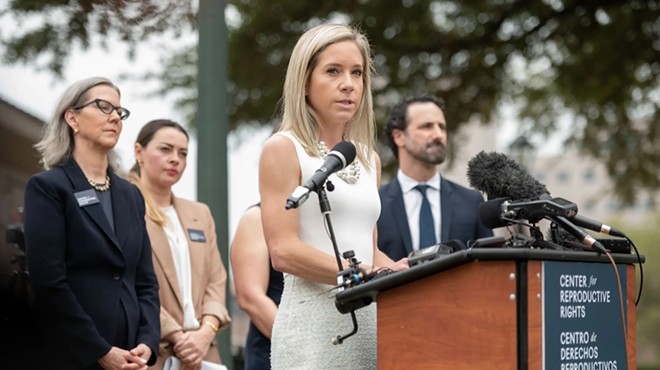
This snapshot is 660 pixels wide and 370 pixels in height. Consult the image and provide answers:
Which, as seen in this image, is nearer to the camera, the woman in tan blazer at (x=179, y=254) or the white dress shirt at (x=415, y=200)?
the woman in tan blazer at (x=179, y=254)

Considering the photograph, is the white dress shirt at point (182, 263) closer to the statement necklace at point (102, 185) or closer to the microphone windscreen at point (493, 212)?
the statement necklace at point (102, 185)

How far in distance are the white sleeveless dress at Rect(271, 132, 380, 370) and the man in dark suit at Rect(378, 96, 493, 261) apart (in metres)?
2.41

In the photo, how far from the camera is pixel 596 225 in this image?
12.2 feet

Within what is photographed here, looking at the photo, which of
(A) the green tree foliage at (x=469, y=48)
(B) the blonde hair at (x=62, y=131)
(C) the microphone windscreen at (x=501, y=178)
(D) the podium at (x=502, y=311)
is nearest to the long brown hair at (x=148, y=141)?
(B) the blonde hair at (x=62, y=131)

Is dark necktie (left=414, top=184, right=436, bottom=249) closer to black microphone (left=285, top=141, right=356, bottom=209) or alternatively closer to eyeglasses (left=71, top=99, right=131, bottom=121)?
eyeglasses (left=71, top=99, right=131, bottom=121)

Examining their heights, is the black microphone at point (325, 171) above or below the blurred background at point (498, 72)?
below

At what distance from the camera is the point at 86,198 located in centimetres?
484

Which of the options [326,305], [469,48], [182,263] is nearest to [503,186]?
[326,305]

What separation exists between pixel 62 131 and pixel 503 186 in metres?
2.20

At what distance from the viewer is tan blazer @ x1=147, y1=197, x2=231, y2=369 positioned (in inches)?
235

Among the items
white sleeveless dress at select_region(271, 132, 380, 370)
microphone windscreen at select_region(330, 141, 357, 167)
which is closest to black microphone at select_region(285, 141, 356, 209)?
microphone windscreen at select_region(330, 141, 357, 167)

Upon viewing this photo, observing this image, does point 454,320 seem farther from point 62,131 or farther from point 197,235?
point 197,235

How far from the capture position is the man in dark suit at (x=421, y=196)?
6645 mm

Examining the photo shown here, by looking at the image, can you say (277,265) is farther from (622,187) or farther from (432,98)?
(622,187)
